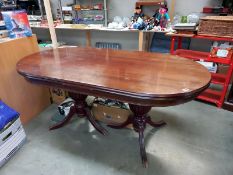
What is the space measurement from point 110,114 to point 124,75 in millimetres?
775

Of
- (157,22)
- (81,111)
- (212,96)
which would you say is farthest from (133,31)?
(81,111)

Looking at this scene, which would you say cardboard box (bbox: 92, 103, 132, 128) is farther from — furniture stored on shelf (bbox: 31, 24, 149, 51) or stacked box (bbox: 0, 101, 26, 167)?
furniture stored on shelf (bbox: 31, 24, 149, 51)

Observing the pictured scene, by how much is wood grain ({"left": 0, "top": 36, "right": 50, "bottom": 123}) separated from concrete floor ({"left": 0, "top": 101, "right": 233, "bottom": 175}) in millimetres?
173

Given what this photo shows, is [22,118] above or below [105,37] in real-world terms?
below

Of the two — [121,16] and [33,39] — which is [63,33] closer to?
[121,16]

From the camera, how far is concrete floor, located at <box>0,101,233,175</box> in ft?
4.58

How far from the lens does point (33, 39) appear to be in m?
1.87

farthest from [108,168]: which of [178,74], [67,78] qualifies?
[178,74]

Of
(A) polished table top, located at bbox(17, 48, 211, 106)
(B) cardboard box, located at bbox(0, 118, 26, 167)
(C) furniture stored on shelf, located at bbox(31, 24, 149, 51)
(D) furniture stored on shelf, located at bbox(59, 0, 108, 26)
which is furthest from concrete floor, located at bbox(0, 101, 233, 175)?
(D) furniture stored on shelf, located at bbox(59, 0, 108, 26)

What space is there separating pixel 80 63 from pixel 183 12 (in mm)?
2100

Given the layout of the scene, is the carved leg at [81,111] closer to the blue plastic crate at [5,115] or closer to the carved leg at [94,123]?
the carved leg at [94,123]

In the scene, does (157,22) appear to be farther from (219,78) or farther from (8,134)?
(8,134)

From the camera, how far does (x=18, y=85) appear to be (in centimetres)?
179

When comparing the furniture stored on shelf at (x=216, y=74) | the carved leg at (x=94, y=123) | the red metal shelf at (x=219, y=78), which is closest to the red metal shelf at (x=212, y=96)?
the furniture stored on shelf at (x=216, y=74)
